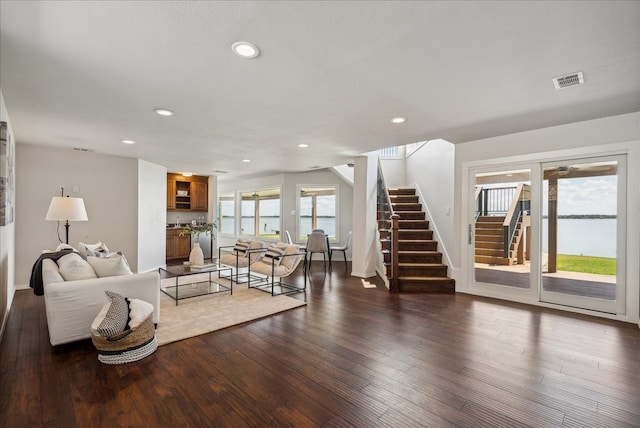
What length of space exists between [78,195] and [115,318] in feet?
14.1

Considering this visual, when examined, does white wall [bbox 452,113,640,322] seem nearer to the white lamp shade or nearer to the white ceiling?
the white ceiling

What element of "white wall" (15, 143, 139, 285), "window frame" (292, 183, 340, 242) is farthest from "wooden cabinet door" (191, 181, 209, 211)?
"window frame" (292, 183, 340, 242)

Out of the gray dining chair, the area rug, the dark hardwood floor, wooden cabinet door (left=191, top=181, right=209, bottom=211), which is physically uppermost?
wooden cabinet door (left=191, top=181, right=209, bottom=211)

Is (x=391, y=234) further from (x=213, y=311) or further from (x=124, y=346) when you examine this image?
(x=124, y=346)

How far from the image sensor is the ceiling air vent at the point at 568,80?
2.48m

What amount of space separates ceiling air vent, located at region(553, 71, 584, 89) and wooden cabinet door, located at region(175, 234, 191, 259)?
8443 millimetres

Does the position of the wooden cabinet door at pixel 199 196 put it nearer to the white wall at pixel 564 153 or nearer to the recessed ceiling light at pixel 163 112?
the recessed ceiling light at pixel 163 112

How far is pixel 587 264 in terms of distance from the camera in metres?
3.86

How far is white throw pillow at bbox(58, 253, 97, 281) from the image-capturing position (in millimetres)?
2805

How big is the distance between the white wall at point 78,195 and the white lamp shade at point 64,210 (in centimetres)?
148

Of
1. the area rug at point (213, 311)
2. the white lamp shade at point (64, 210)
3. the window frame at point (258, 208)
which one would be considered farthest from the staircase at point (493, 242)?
the white lamp shade at point (64, 210)

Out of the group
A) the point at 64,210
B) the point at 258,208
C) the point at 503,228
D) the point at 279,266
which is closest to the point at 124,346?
the point at 279,266

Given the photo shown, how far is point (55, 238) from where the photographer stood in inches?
203

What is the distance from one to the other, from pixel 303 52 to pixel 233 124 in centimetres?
199
